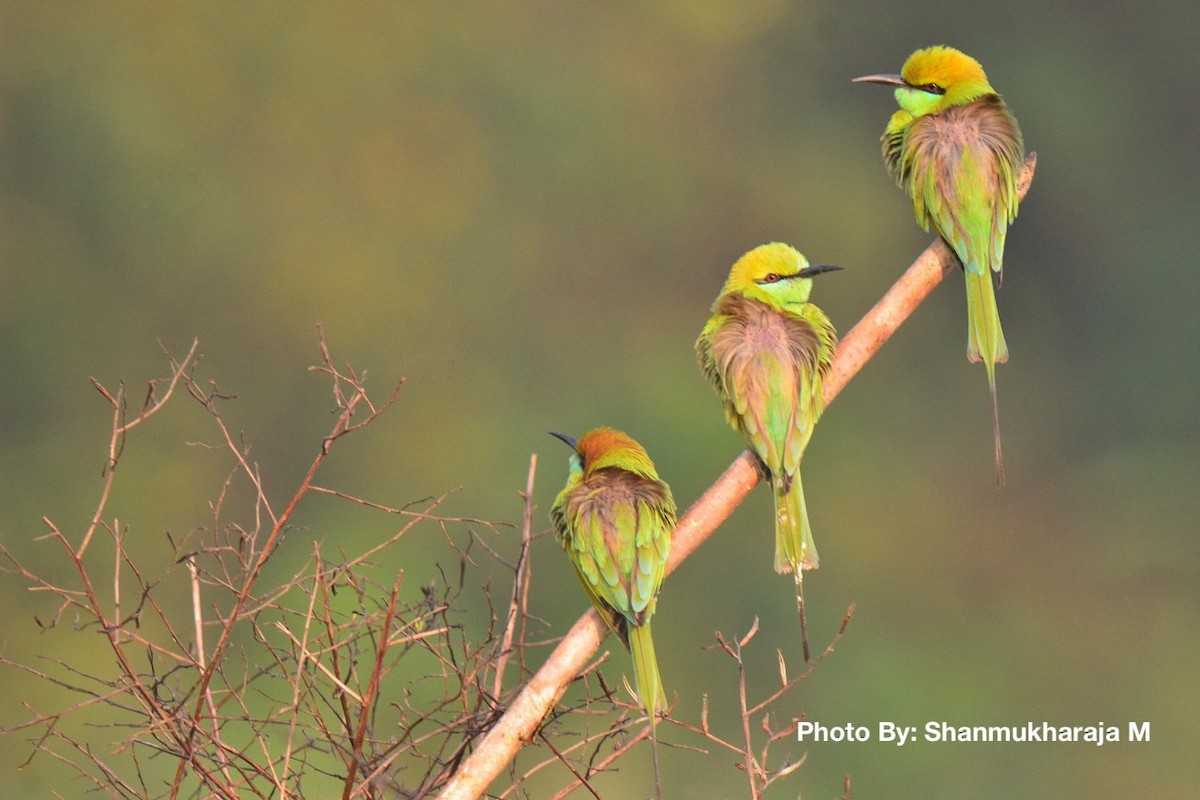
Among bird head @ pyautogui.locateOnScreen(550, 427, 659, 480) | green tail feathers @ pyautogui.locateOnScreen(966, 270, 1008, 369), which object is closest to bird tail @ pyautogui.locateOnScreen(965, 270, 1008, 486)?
green tail feathers @ pyautogui.locateOnScreen(966, 270, 1008, 369)

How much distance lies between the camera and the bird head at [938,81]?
91.4 inches

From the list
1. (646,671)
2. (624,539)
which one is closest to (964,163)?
(624,539)

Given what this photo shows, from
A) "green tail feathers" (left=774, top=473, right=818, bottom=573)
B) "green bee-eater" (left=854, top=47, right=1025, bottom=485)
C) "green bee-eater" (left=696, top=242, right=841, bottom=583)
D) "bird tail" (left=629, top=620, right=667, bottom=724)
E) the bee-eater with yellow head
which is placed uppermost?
"green bee-eater" (left=854, top=47, right=1025, bottom=485)

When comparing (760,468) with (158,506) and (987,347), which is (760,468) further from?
(158,506)

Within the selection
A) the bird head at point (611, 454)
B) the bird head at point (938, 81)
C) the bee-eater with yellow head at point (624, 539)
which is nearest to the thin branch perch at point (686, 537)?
the bee-eater with yellow head at point (624, 539)

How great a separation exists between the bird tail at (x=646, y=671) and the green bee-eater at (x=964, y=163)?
0.56 metres

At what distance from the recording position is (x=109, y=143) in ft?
24.1

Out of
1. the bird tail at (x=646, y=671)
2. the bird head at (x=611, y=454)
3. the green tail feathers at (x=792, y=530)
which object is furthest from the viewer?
the bird head at (x=611, y=454)

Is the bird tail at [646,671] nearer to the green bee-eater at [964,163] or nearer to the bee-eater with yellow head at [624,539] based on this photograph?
the bee-eater with yellow head at [624,539]

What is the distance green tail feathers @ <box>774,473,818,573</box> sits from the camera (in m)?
1.88

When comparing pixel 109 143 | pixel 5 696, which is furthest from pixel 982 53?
pixel 5 696

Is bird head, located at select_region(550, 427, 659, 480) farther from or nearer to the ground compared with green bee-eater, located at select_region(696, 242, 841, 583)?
nearer to the ground

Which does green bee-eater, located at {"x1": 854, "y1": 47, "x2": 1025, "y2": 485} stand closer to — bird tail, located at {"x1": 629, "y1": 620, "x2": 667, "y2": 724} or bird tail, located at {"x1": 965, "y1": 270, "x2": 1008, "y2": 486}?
bird tail, located at {"x1": 965, "y1": 270, "x2": 1008, "y2": 486}

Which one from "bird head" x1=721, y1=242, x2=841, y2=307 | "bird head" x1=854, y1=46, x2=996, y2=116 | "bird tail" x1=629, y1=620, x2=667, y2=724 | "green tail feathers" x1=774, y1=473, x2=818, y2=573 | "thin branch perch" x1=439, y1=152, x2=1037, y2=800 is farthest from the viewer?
"bird head" x1=854, y1=46, x2=996, y2=116
